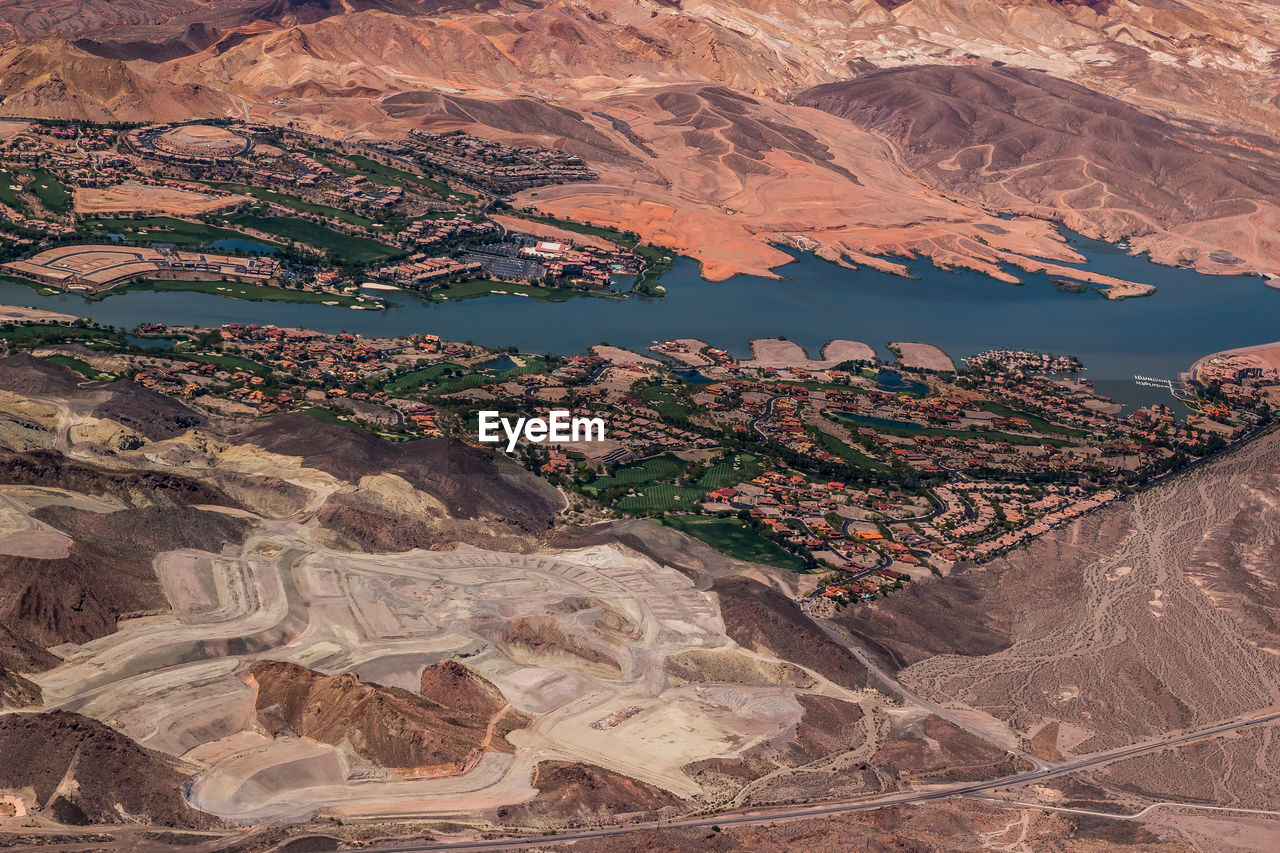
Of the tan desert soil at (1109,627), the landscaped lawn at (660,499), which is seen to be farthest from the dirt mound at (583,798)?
the landscaped lawn at (660,499)

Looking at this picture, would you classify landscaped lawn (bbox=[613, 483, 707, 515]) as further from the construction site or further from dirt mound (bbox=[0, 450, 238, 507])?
the construction site

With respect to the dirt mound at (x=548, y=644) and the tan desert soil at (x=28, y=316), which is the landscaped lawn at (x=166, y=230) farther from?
the dirt mound at (x=548, y=644)

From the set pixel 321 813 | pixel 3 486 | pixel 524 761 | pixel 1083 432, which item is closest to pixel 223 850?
pixel 321 813

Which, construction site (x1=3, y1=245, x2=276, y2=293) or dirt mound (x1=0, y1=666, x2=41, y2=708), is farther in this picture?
construction site (x1=3, y1=245, x2=276, y2=293)

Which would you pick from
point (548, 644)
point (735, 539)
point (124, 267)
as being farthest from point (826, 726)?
point (124, 267)

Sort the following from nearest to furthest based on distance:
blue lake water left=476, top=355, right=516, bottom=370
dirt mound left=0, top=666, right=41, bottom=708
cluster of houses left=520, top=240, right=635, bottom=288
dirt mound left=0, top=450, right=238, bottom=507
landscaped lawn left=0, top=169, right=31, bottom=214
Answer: dirt mound left=0, top=666, right=41, bottom=708, dirt mound left=0, top=450, right=238, bottom=507, blue lake water left=476, top=355, right=516, bottom=370, landscaped lawn left=0, top=169, right=31, bottom=214, cluster of houses left=520, top=240, right=635, bottom=288

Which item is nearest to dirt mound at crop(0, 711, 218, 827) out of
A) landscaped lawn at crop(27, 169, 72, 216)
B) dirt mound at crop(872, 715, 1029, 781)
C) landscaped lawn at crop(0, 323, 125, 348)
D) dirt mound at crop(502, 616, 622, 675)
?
dirt mound at crop(502, 616, 622, 675)
